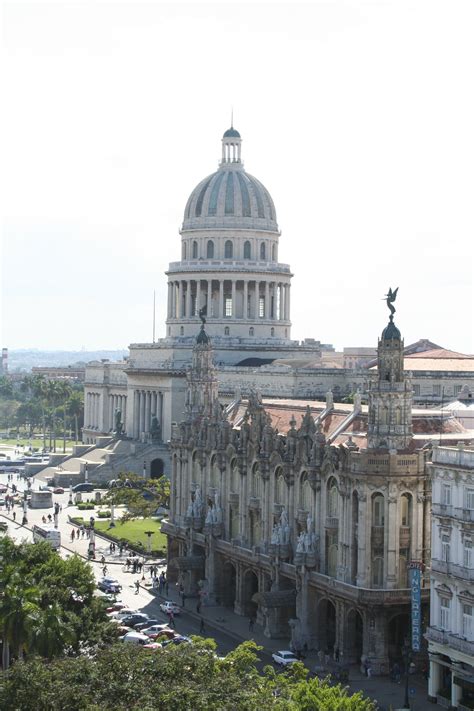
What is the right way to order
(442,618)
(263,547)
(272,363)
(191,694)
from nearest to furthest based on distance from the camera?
1. (191,694)
2. (442,618)
3. (263,547)
4. (272,363)

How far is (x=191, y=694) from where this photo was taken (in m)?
60.5

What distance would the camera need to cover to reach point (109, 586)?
114 metres

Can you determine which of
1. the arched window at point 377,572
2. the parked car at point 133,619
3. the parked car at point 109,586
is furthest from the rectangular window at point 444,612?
the parked car at point 109,586

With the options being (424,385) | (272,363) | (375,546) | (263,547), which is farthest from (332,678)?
(272,363)

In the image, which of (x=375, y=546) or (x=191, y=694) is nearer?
(x=191, y=694)

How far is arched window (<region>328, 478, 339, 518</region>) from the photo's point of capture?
316 feet

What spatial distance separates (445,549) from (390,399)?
43.0 ft

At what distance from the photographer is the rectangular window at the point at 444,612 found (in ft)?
270

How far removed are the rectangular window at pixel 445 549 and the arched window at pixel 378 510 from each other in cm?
793

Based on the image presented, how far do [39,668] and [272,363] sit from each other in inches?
5205

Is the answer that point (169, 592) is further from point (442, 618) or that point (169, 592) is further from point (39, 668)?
point (39, 668)

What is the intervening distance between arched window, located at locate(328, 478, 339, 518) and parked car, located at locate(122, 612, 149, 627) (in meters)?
15.5

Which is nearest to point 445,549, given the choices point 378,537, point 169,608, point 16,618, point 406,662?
point 406,662

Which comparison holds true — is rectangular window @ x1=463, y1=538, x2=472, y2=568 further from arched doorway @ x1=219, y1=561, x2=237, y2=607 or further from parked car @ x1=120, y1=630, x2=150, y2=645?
arched doorway @ x1=219, y1=561, x2=237, y2=607
